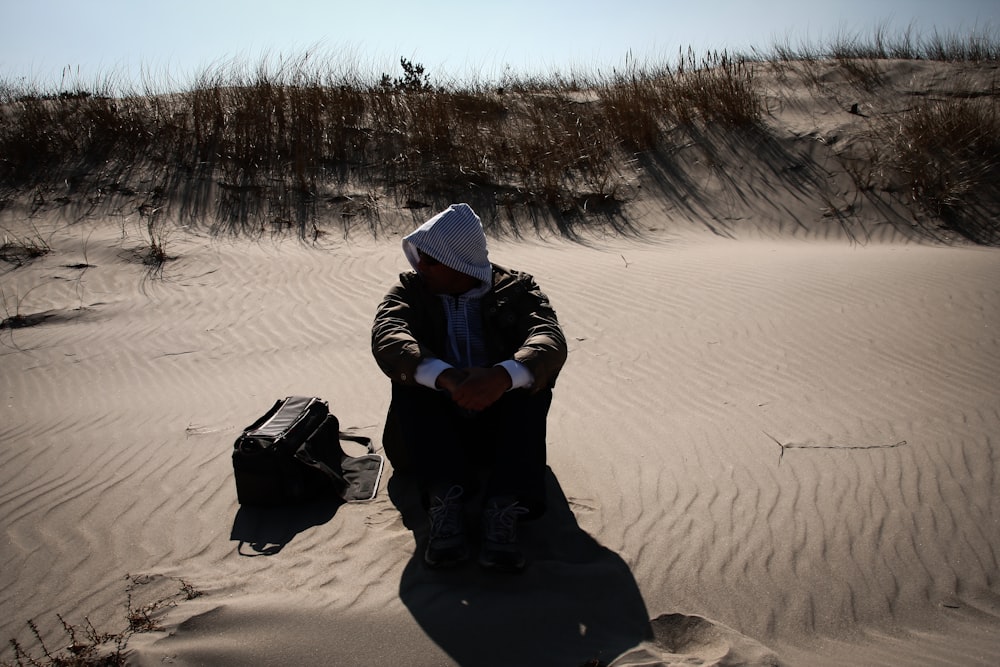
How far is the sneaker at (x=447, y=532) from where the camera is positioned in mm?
2654

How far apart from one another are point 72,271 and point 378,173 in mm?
4819

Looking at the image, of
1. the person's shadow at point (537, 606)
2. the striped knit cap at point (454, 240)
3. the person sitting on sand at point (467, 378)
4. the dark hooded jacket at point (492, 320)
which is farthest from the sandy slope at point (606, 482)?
the striped knit cap at point (454, 240)

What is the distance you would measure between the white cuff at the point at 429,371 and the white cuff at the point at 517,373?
0.23m

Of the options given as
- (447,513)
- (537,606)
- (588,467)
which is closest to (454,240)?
(447,513)

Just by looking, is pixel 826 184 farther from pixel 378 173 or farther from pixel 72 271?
pixel 72 271

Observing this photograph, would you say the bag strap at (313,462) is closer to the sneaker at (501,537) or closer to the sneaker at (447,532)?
the sneaker at (447,532)

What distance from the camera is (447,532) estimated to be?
8.83 ft

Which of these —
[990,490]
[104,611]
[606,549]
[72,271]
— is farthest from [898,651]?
[72,271]

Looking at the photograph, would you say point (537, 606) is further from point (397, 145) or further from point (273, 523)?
point (397, 145)

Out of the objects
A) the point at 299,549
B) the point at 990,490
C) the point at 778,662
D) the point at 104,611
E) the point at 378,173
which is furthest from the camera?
the point at 378,173

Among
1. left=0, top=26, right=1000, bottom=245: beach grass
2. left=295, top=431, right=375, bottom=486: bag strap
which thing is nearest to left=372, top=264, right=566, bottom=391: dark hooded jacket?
left=295, top=431, right=375, bottom=486: bag strap

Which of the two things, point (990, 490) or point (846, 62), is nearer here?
point (990, 490)

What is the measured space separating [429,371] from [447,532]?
0.63 metres

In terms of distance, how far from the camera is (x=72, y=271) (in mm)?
8000
